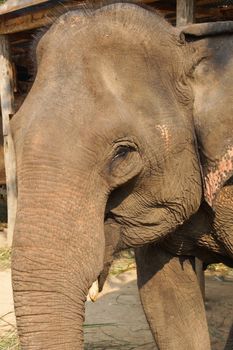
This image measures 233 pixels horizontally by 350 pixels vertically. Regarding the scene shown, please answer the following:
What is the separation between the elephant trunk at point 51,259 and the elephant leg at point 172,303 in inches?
38.9

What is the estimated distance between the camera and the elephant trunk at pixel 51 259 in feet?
5.09

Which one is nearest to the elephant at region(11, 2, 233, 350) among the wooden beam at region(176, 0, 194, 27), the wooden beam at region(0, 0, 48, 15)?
the wooden beam at region(176, 0, 194, 27)

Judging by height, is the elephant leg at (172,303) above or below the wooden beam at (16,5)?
below

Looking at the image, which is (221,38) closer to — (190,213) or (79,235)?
(190,213)

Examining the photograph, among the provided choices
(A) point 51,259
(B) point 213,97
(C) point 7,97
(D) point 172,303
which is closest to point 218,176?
(B) point 213,97

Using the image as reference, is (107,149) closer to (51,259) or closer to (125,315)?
(51,259)

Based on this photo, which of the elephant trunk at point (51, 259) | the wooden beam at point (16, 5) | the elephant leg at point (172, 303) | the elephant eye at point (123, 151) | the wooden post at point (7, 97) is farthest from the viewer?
the wooden post at point (7, 97)

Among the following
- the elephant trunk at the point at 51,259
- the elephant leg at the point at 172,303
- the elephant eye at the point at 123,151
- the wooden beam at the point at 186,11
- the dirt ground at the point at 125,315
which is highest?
the wooden beam at the point at 186,11

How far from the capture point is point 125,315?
13.6 ft

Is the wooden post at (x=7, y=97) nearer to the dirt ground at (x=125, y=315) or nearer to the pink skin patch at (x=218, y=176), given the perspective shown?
the dirt ground at (x=125, y=315)

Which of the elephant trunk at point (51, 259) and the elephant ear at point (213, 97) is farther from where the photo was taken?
the elephant ear at point (213, 97)

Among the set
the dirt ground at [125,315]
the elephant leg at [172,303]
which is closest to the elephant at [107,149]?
the elephant leg at [172,303]

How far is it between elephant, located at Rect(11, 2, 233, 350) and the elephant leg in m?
0.48

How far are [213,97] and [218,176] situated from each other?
25 cm
